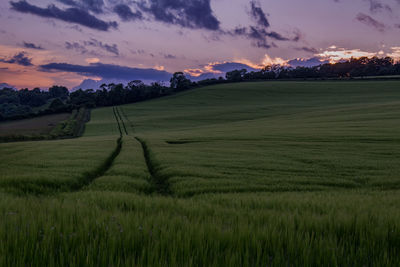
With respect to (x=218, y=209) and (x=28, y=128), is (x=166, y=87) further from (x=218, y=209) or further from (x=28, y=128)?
(x=218, y=209)

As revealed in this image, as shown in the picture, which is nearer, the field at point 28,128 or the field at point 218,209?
the field at point 218,209

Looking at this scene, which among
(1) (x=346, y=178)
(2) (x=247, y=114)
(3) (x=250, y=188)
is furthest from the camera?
(2) (x=247, y=114)

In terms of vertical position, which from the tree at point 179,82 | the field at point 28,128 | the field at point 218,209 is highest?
the tree at point 179,82

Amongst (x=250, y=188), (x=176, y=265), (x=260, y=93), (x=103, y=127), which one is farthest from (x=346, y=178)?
(x=260, y=93)

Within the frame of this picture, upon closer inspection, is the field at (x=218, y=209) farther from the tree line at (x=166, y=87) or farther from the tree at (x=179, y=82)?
the tree at (x=179, y=82)

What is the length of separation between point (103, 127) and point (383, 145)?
5504 cm

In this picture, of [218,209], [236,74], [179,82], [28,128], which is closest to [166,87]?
[179,82]

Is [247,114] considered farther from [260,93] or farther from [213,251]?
[213,251]

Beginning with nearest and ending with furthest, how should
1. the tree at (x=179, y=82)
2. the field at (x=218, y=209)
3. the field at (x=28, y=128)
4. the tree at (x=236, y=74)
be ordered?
the field at (x=218, y=209)
the field at (x=28, y=128)
the tree at (x=179, y=82)
the tree at (x=236, y=74)

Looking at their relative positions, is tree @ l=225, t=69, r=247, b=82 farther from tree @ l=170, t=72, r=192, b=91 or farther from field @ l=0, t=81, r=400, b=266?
field @ l=0, t=81, r=400, b=266

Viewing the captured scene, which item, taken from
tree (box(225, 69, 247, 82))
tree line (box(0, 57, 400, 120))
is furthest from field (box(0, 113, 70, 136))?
tree (box(225, 69, 247, 82))

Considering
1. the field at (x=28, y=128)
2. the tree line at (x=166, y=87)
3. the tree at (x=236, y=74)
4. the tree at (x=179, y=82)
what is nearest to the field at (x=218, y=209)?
the field at (x=28, y=128)

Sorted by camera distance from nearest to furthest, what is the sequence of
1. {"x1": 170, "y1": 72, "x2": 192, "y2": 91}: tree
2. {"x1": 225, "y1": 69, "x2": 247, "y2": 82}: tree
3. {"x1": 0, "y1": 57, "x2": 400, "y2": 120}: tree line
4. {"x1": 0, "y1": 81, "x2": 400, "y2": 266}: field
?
{"x1": 0, "y1": 81, "x2": 400, "y2": 266}: field
{"x1": 0, "y1": 57, "x2": 400, "y2": 120}: tree line
{"x1": 170, "y1": 72, "x2": 192, "y2": 91}: tree
{"x1": 225, "y1": 69, "x2": 247, "y2": 82}: tree

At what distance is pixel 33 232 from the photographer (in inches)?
89.2
